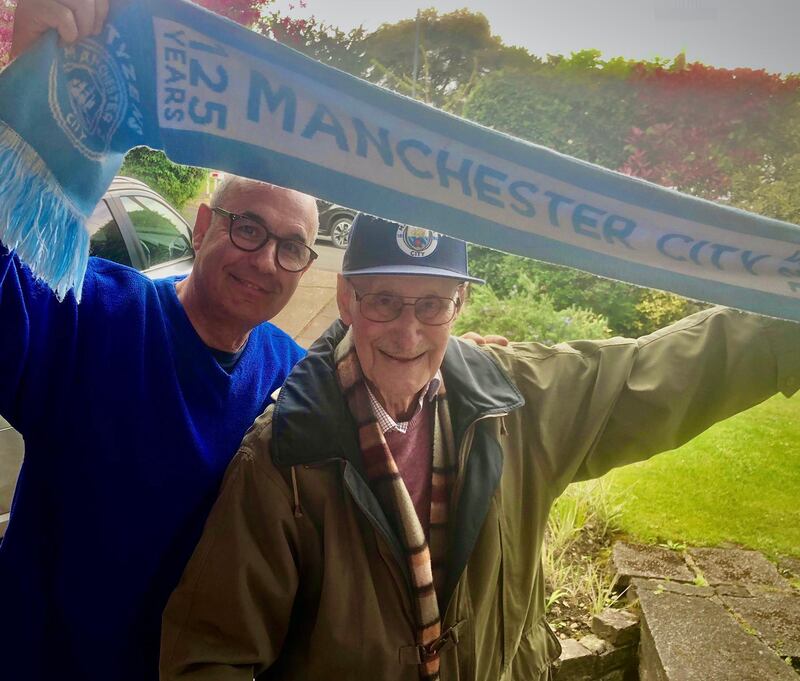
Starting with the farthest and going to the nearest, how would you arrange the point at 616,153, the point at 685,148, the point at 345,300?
1. the point at 616,153
2. the point at 685,148
3. the point at 345,300

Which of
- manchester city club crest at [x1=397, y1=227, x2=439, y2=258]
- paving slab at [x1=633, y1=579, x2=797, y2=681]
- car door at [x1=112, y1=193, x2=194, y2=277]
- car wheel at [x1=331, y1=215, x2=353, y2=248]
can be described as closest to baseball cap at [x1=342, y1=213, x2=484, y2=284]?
manchester city club crest at [x1=397, y1=227, x2=439, y2=258]

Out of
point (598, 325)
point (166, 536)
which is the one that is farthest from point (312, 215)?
point (598, 325)

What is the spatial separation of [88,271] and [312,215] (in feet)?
1.81

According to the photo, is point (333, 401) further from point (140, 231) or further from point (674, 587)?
point (140, 231)

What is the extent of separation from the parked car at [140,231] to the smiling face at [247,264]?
6.12 ft

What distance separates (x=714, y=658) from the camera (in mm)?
1980

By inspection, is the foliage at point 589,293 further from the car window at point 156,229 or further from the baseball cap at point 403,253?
the car window at point 156,229

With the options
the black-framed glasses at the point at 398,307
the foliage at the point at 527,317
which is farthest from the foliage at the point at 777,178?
the black-framed glasses at the point at 398,307

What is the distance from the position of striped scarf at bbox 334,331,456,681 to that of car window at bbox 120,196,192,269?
2.59 metres

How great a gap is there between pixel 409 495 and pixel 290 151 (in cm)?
81

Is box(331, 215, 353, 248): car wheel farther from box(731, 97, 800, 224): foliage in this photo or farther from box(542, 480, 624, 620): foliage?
box(542, 480, 624, 620): foliage

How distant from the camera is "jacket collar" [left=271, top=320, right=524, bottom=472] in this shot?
125cm

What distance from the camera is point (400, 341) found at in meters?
1.37

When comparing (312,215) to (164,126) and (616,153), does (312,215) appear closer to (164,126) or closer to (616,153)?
(164,126)
